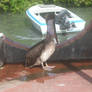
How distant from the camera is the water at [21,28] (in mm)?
16623

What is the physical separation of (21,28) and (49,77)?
13.4 meters

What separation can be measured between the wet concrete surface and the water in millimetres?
7962

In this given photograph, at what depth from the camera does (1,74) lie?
261 inches

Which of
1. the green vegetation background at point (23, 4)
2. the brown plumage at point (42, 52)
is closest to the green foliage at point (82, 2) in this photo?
the green vegetation background at point (23, 4)

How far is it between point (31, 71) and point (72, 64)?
1065 millimetres

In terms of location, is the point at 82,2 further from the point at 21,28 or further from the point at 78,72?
the point at 78,72

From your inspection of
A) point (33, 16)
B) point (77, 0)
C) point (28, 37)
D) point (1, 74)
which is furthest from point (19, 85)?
point (77, 0)

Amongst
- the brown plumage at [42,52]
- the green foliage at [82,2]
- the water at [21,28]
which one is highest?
the green foliage at [82,2]

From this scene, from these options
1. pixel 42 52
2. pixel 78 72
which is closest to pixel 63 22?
pixel 42 52

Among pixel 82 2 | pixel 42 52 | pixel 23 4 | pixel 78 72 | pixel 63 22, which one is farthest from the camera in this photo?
pixel 82 2

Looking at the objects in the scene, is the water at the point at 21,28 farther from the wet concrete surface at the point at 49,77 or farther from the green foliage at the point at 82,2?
the wet concrete surface at the point at 49,77

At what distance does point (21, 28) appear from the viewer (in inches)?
766

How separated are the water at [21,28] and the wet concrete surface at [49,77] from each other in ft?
26.1

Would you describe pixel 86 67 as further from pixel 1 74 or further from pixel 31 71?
pixel 1 74
